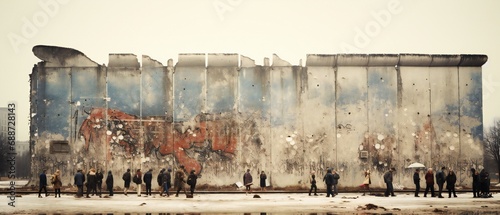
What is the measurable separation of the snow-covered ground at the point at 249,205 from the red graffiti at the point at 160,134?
4457 mm

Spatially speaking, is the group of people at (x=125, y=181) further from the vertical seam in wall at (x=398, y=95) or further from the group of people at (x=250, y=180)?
the vertical seam in wall at (x=398, y=95)

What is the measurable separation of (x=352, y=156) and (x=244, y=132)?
17.7 ft

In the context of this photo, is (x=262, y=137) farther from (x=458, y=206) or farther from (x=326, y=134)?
(x=458, y=206)

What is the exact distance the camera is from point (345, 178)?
29016 mm

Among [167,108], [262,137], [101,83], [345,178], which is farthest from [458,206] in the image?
[101,83]

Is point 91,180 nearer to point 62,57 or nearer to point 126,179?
point 126,179

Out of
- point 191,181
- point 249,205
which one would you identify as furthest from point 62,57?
point 249,205

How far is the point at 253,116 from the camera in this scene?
29125mm

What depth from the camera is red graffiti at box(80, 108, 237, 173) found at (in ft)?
94.6

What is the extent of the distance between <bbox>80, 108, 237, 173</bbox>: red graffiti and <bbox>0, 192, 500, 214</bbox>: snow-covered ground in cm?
446

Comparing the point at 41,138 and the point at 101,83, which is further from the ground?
the point at 101,83

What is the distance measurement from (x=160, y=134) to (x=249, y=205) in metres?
9.36

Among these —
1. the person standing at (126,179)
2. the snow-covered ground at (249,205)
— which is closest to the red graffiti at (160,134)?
the person standing at (126,179)

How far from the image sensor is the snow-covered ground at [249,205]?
61.6ft
